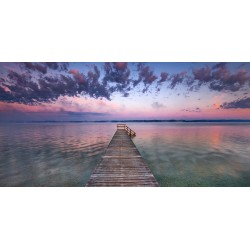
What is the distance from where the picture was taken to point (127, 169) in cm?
641

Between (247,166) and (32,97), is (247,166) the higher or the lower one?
the lower one

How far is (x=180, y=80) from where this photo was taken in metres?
21.4

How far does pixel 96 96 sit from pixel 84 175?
17213 millimetres

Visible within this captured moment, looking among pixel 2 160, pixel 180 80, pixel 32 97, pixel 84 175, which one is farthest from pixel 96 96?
pixel 84 175
